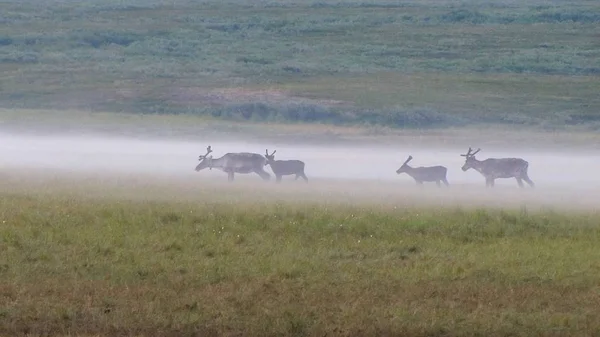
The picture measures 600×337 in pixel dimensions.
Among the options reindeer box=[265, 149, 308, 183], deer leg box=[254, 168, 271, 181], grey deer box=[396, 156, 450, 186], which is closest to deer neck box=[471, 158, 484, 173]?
grey deer box=[396, 156, 450, 186]

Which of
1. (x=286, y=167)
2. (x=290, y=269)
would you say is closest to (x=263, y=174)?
(x=286, y=167)

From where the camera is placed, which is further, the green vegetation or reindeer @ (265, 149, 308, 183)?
the green vegetation

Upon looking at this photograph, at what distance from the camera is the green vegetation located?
43.7m

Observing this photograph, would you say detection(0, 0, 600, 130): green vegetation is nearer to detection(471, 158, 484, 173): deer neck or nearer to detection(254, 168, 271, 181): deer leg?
detection(471, 158, 484, 173): deer neck

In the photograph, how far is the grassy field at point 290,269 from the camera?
11656 mm

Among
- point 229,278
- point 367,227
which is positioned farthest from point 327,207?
point 229,278

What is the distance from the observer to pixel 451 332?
37.8 feet

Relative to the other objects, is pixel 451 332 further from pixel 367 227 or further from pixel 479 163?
pixel 479 163

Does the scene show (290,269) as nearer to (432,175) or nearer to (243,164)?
(432,175)

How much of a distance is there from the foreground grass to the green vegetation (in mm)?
24113

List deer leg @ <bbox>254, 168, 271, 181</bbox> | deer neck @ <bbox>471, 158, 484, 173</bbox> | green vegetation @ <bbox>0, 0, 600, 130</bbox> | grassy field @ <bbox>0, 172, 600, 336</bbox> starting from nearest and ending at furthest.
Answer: grassy field @ <bbox>0, 172, 600, 336</bbox>, deer neck @ <bbox>471, 158, 484, 173</bbox>, deer leg @ <bbox>254, 168, 271, 181</bbox>, green vegetation @ <bbox>0, 0, 600, 130</bbox>

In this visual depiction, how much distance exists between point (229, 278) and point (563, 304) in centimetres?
352

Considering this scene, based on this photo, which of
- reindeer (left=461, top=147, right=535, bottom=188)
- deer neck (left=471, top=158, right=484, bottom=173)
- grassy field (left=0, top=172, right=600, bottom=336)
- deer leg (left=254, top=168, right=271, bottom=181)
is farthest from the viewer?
deer leg (left=254, top=168, right=271, bottom=181)

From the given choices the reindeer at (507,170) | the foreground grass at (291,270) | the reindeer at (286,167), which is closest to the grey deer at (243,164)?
the reindeer at (286,167)
